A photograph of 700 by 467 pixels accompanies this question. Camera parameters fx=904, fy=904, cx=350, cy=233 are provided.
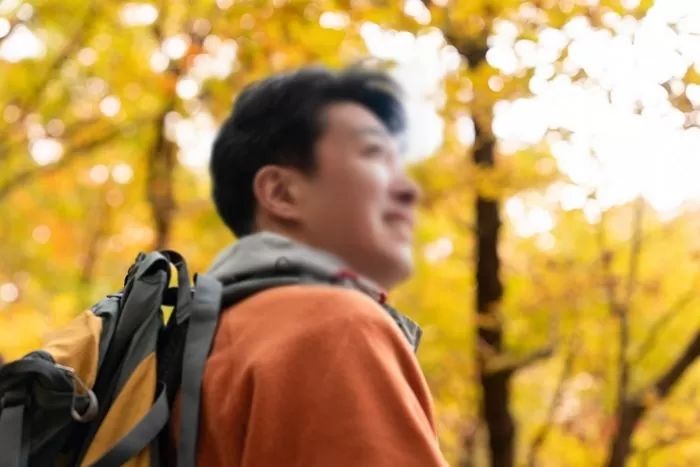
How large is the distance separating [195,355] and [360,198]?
1.63ft

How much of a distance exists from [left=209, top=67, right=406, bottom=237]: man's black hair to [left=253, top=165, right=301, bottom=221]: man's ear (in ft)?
0.08

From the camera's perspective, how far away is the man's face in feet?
5.16

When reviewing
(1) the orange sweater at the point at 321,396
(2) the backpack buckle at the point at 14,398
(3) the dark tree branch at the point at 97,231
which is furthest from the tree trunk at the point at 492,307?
(3) the dark tree branch at the point at 97,231

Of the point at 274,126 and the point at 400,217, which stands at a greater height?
the point at 274,126

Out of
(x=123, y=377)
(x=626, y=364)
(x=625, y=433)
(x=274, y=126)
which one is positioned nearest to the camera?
(x=123, y=377)

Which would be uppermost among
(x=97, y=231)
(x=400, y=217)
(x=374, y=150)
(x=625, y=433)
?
(x=374, y=150)

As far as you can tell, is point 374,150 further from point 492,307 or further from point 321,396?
point 492,307

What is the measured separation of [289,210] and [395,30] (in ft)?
5.46

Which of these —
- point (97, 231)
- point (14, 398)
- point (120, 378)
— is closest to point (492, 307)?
point (120, 378)

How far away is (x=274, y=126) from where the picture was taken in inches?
66.3

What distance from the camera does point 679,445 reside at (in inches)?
191

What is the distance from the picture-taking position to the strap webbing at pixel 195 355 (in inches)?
44.1

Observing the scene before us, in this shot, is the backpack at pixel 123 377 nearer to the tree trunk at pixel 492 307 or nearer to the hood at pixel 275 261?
the hood at pixel 275 261

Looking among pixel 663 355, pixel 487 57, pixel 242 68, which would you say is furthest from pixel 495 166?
pixel 663 355
